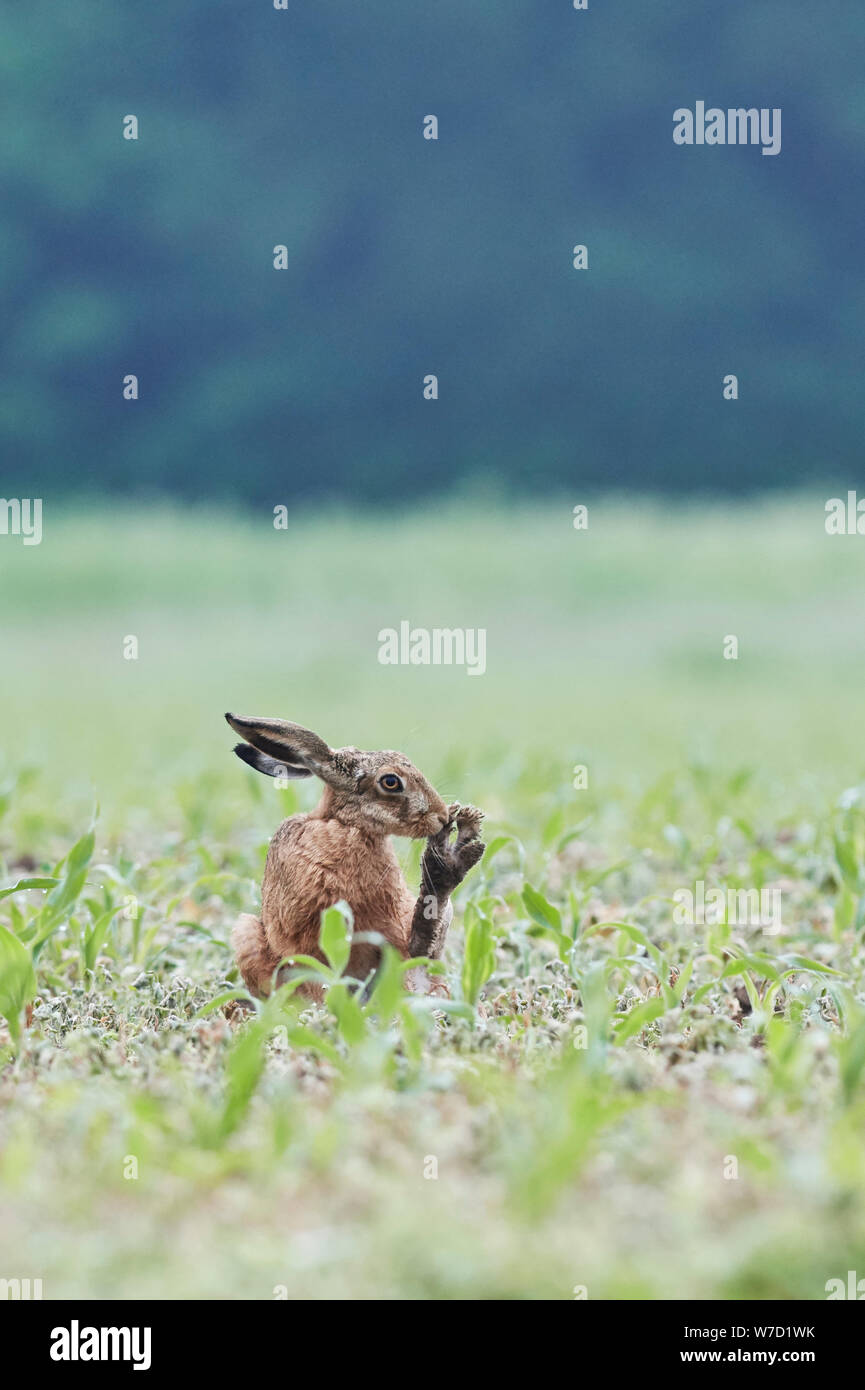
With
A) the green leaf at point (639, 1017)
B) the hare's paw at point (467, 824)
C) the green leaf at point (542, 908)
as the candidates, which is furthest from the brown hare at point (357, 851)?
the green leaf at point (639, 1017)

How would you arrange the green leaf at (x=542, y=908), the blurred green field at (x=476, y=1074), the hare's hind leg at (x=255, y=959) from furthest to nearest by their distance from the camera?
the green leaf at (x=542, y=908)
the hare's hind leg at (x=255, y=959)
the blurred green field at (x=476, y=1074)

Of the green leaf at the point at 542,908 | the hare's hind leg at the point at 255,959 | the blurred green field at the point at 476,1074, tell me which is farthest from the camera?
the green leaf at the point at 542,908

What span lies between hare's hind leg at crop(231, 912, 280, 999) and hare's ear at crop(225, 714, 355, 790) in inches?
12.4

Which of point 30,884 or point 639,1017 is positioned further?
point 30,884

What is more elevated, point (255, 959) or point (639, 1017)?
point (255, 959)

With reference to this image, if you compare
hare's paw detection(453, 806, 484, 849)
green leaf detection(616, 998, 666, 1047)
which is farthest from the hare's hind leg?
green leaf detection(616, 998, 666, 1047)

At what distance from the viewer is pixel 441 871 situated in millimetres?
2465

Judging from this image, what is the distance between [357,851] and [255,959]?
29 centimetres

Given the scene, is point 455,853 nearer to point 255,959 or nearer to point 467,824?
point 467,824

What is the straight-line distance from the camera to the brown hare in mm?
2457

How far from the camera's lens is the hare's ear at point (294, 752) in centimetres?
244

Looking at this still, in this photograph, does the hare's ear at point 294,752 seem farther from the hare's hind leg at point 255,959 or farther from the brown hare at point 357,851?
the hare's hind leg at point 255,959

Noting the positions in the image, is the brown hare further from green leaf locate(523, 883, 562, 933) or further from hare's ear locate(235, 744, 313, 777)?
green leaf locate(523, 883, 562, 933)

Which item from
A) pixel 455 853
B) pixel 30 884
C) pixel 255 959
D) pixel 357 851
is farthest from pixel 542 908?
pixel 30 884
